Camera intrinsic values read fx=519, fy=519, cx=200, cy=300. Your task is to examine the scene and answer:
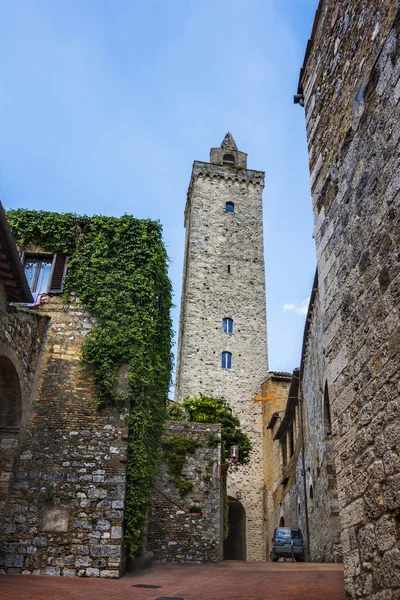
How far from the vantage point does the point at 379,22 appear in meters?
4.10

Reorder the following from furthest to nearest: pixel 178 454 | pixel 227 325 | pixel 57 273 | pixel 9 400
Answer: pixel 227 325
pixel 178 454
pixel 57 273
pixel 9 400

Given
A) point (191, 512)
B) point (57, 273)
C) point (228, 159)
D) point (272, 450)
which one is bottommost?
point (191, 512)

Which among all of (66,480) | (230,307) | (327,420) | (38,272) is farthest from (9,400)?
(230,307)

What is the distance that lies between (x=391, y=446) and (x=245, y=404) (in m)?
25.1

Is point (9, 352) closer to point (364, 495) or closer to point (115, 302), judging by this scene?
point (115, 302)

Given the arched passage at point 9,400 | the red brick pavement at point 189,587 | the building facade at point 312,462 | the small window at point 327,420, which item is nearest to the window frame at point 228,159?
the building facade at point 312,462

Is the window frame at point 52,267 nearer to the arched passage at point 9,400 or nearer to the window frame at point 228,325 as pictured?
the arched passage at point 9,400

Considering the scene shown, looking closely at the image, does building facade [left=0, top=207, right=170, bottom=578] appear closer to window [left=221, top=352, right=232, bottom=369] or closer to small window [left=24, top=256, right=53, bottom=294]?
small window [left=24, top=256, right=53, bottom=294]

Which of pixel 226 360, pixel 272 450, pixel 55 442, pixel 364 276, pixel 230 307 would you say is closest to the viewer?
pixel 364 276

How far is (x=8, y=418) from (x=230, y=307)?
22706mm

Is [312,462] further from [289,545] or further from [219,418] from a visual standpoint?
[219,418]

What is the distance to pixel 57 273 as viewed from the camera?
9.81m

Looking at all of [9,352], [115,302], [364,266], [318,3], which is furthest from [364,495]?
[115,302]

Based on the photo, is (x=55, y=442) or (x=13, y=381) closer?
(x=13, y=381)
